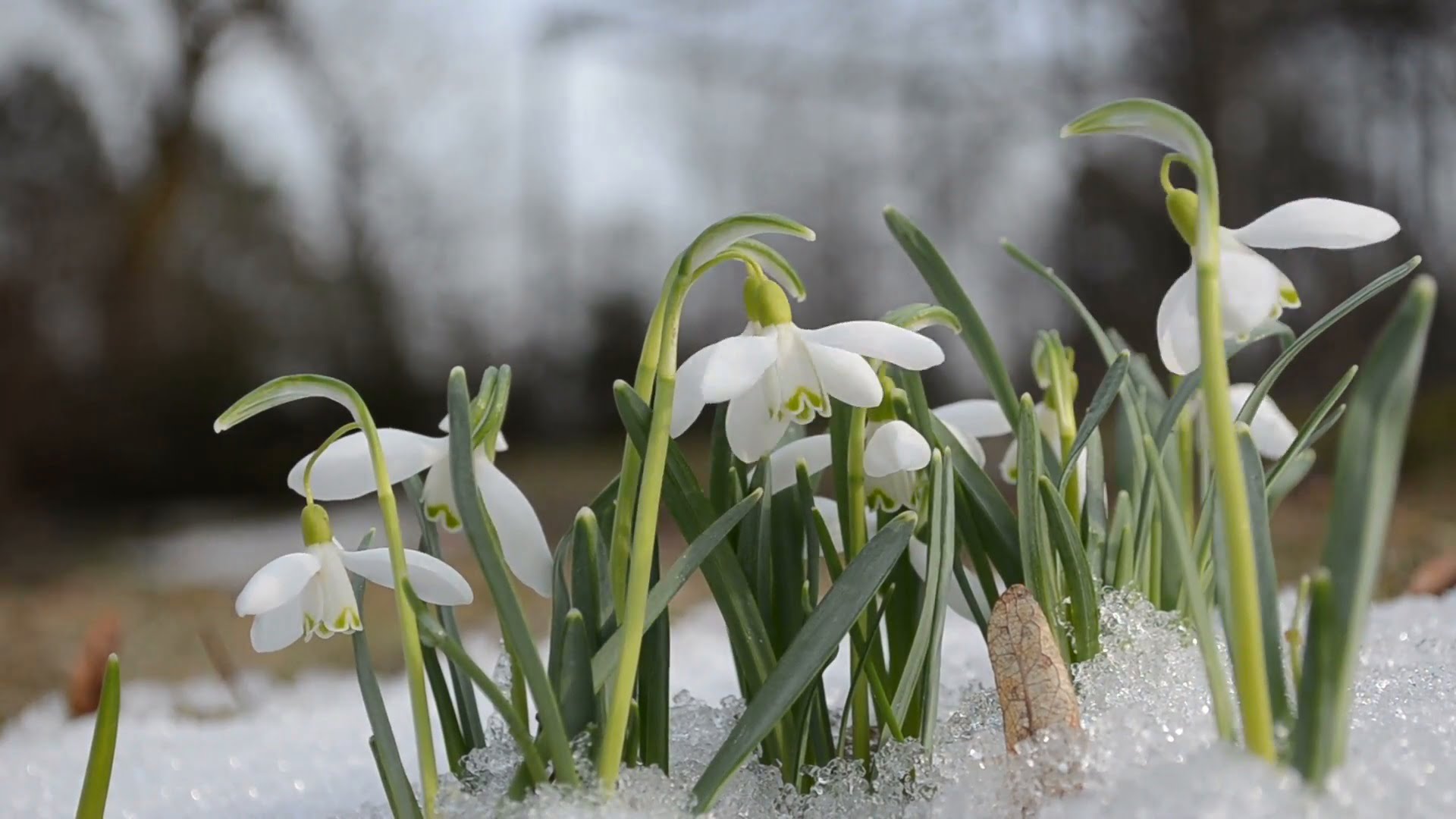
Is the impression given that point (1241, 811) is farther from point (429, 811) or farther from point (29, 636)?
point (29, 636)

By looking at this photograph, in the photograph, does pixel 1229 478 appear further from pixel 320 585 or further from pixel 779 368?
pixel 320 585

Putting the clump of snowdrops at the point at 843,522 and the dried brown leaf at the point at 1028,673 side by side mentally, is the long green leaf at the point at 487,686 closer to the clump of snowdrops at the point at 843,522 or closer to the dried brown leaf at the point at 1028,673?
the clump of snowdrops at the point at 843,522

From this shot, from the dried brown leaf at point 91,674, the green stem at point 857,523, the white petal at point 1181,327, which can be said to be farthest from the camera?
the dried brown leaf at point 91,674

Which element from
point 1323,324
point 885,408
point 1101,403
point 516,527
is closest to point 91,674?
point 516,527

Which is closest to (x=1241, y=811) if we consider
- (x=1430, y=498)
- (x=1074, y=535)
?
(x=1074, y=535)

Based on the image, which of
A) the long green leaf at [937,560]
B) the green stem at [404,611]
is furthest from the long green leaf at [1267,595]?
the green stem at [404,611]

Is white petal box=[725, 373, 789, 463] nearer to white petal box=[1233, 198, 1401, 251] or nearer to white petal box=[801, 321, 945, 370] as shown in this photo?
white petal box=[801, 321, 945, 370]

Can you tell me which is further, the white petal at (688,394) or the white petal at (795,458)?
the white petal at (795,458)
